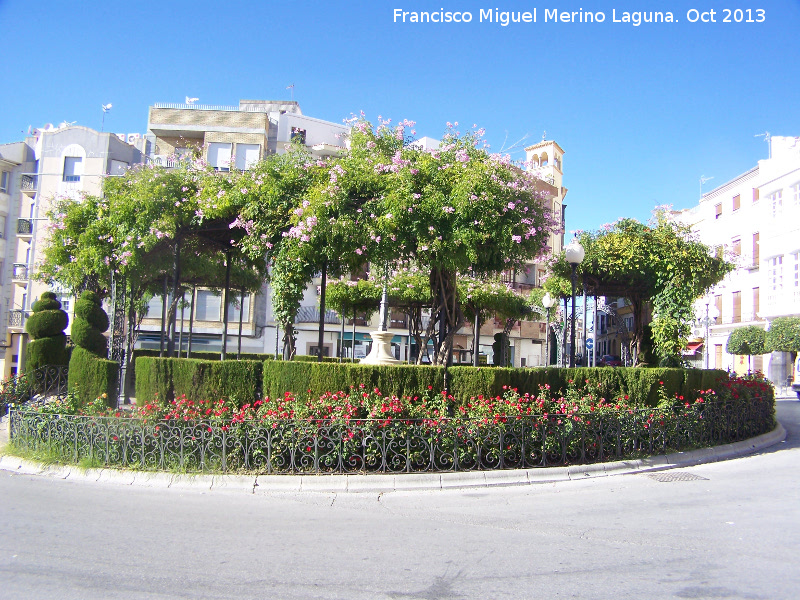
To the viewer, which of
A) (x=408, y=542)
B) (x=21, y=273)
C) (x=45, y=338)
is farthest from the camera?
(x=21, y=273)

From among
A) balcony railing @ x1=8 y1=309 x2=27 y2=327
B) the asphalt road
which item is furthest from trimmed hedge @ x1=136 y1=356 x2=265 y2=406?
balcony railing @ x1=8 y1=309 x2=27 y2=327

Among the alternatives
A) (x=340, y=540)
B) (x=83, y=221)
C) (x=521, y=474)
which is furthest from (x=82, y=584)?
(x=83, y=221)

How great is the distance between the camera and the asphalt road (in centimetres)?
464

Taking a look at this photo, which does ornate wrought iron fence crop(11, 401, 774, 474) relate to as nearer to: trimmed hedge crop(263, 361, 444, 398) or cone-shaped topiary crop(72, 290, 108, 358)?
trimmed hedge crop(263, 361, 444, 398)

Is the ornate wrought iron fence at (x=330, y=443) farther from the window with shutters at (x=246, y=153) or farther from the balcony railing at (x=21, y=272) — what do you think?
the balcony railing at (x=21, y=272)

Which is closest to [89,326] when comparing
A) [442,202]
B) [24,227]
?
[442,202]

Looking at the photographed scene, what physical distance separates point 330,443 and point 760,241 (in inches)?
1361

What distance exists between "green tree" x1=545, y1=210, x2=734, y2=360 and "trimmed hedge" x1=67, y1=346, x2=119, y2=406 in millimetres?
10523

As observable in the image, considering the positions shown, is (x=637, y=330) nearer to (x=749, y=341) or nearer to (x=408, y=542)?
(x=408, y=542)

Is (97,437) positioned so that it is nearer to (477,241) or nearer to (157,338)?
(477,241)

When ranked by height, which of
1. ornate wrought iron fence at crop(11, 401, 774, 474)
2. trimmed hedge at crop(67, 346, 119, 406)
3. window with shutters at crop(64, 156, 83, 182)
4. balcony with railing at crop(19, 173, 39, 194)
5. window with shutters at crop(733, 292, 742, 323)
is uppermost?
window with shutters at crop(64, 156, 83, 182)

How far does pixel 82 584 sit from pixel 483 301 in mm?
19578

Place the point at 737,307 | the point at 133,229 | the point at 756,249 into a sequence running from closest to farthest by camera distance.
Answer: the point at 133,229 → the point at 756,249 → the point at 737,307

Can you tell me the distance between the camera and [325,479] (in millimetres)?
8477
